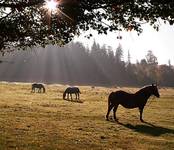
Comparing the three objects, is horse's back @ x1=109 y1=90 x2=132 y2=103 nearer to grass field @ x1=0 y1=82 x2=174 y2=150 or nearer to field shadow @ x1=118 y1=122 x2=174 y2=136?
grass field @ x1=0 y1=82 x2=174 y2=150

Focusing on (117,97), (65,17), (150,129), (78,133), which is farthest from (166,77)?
(65,17)

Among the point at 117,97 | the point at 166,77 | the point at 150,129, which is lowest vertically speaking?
the point at 150,129

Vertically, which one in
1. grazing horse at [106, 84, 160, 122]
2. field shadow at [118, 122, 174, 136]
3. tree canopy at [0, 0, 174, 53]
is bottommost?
field shadow at [118, 122, 174, 136]

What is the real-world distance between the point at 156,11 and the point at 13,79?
179 metres

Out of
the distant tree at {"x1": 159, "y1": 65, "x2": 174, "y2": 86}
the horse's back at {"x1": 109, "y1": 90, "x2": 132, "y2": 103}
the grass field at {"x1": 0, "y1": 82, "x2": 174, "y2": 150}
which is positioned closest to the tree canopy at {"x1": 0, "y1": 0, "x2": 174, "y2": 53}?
the grass field at {"x1": 0, "y1": 82, "x2": 174, "y2": 150}

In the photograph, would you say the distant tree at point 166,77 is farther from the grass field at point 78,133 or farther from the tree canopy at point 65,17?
the tree canopy at point 65,17

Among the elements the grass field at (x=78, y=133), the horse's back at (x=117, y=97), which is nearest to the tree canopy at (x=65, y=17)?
the grass field at (x=78, y=133)

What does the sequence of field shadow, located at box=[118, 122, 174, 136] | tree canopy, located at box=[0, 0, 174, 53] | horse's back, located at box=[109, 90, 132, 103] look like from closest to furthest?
1. tree canopy, located at box=[0, 0, 174, 53]
2. field shadow, located at box=[118, 122, 174, 136]
3. horse's back, located at box=[109, 90, 132, 103]

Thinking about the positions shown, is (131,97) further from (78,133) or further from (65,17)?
(65,17)

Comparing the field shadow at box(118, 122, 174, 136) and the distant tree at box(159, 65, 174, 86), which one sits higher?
the distant tree at box(159, 65, 174, 86)

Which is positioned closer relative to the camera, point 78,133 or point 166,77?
point 78,133

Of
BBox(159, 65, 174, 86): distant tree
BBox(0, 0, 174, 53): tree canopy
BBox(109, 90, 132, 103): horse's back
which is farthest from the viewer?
BBox(159, 65, 174, 86): distant tree

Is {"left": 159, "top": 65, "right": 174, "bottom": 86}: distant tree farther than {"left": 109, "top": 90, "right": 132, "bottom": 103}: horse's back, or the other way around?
{"left": 159, "top": 65, "right": 174, "bottom": 86}: distant tree

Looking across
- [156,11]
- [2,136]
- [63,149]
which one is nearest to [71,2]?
[156,11]
